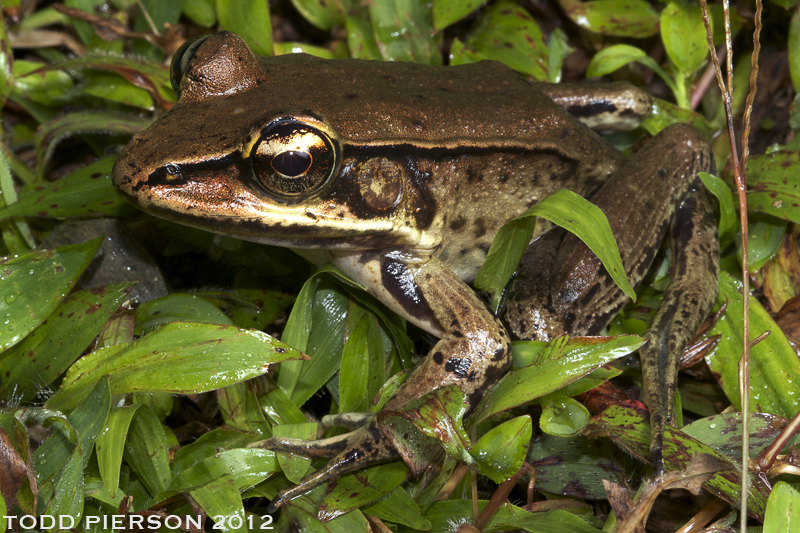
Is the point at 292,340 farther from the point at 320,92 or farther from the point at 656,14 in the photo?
the point at 656,14

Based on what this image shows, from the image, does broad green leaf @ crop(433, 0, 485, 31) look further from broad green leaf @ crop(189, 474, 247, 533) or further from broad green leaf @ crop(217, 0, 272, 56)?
broad green leaf @ crop(189, 474, 247, 533)

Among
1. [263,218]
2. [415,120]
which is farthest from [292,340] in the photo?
[415,120]

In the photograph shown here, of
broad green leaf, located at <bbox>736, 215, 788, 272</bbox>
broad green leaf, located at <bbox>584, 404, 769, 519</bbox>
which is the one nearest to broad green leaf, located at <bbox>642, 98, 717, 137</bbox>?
broad green leaf, located at <bbox>736, 215, 788, 272</bbox>

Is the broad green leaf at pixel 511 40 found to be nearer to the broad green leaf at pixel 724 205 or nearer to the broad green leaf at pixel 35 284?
the broad green leaf at pixel 724 205

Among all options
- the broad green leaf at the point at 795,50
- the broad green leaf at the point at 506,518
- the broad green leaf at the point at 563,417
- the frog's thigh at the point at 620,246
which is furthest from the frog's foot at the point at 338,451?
the broad green leaf at the point at 795,50

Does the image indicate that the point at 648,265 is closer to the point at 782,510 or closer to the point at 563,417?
the point at 563,417

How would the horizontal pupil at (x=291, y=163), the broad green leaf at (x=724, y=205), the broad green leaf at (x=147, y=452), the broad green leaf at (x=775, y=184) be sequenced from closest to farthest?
the horizontal pupil at (x=291, y=163) → the broad green leaf at (x=147, y=452) → the broad green leaf at (x=724, y=205) → the broad green leaf at (x=775, y=184)

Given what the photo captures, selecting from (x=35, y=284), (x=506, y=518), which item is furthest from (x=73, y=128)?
(x=506, y=518)
